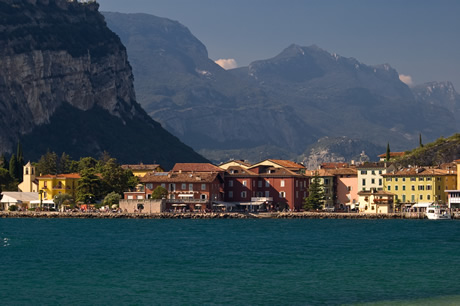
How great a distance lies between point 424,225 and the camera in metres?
129

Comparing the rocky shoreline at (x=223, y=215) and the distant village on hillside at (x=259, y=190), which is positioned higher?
the distant village on hillside at (x=259, y=190)

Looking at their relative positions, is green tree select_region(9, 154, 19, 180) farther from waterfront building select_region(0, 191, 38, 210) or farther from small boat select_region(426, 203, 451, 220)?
small boat select_region(426, 203, 451, 220)

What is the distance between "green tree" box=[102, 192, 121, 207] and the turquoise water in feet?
119

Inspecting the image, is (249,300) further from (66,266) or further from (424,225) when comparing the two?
(424,225)

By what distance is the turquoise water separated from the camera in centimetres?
5778

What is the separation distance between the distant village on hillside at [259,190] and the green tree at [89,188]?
5.72ft

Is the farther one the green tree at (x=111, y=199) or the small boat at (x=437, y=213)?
the green tree at (x=111, y=199)

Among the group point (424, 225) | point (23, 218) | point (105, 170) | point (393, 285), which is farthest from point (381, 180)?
point (393, 285)

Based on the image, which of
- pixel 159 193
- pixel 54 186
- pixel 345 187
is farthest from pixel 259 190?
pixel 54 186

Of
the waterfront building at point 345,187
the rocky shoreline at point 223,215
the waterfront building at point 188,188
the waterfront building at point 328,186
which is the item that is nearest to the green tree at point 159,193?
the waterfront building at point 188,188

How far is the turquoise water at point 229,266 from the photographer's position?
57781 mm

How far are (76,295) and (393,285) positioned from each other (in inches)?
810

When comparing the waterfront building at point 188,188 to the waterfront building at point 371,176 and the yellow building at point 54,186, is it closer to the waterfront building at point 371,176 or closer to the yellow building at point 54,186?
the yellow building at point 54,186

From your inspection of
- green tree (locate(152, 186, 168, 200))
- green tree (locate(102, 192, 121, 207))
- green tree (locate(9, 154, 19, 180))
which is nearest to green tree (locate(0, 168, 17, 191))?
green tree (locate(9, 154, 19, 180))
